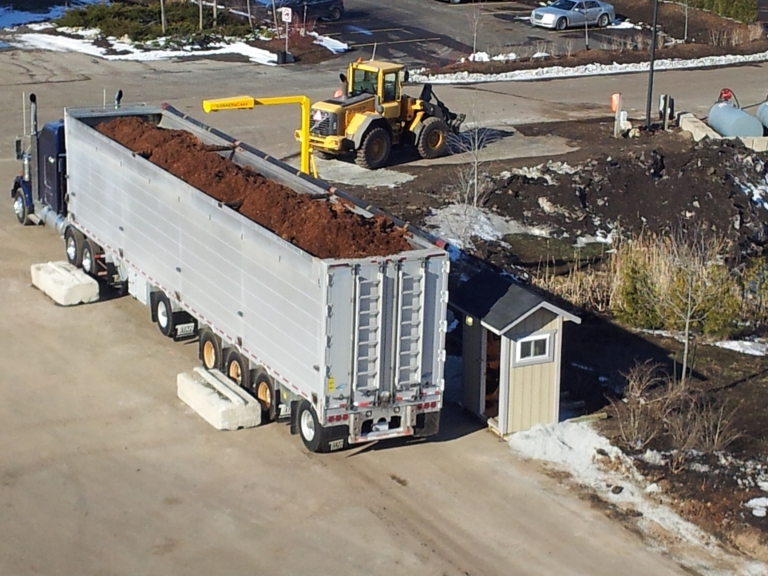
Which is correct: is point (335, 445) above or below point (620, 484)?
above

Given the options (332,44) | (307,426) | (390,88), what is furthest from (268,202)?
(332,44)

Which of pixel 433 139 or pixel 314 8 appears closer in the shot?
pixel 433 139

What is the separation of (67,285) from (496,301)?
7419 millimetres

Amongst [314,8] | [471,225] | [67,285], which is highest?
[314,8]

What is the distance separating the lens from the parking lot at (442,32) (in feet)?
139

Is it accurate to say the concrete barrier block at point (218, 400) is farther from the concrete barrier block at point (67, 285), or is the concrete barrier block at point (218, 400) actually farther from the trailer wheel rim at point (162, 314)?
the concrete barrier block at point (67, 285)

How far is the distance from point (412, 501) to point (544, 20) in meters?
35.2

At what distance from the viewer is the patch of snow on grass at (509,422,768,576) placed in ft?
43.1

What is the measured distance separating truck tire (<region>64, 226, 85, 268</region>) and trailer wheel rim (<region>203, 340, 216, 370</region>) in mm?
4424

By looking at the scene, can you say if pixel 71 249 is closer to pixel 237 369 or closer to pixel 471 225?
pixel 237 369

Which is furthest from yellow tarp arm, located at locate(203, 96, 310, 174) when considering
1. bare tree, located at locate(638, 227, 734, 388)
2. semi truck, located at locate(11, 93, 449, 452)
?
bare tree, located at locate(638, 227, 734, 388)

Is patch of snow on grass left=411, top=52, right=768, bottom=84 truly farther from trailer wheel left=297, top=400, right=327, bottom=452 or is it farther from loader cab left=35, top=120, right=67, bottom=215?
trailer wheel left=297, top=400, right=327, bottom=452

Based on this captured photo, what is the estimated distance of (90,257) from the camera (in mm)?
20375

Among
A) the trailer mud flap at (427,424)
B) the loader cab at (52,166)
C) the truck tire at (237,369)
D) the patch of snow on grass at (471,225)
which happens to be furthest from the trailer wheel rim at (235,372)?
the patch of snow on grass at (471,225)
